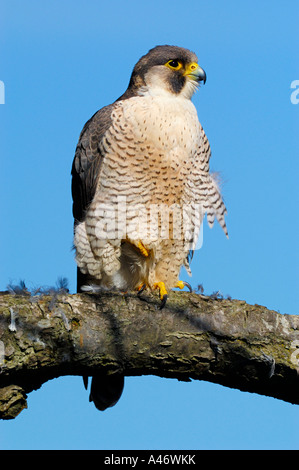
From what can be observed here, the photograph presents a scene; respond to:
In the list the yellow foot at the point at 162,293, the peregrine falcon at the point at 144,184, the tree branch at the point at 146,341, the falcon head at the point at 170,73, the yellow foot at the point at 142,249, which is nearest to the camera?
the tree branch at the point at 146,341

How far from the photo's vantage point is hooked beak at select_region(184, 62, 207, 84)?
4.81 m

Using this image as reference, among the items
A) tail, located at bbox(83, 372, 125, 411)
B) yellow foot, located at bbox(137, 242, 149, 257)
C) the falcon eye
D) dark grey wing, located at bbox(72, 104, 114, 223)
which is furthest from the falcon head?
tail, located at bbox(83, 372, 125, 411)

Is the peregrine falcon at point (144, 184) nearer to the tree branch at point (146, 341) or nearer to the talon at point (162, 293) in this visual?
the talon at point (162, 293)

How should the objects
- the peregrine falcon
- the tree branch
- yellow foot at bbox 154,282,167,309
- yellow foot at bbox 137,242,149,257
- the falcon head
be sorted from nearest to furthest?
the tree branch, yellow foot at bbox 154,282,167,309, the peregrine falcon, yellow foot at bbox 137,242,149,257, the falcon head

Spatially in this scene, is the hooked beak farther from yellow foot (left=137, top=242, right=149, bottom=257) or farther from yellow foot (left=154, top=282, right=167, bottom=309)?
yellow foot (left=154, top=282, right=167, bottom=309)

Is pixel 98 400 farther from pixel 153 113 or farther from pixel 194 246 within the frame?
pixel 153 113

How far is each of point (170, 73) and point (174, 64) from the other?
0.31ft

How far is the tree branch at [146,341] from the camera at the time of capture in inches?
134

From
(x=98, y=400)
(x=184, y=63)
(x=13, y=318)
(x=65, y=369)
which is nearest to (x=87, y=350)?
(x=65, y=369)

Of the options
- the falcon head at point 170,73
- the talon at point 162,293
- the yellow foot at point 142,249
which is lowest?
the talon at point 162,293

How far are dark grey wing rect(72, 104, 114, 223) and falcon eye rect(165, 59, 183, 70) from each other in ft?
1.82

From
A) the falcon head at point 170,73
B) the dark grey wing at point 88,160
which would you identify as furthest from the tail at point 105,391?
the falcon head at point 170,73

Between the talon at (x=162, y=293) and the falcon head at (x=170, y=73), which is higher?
the falcon head at (x=170, y=73)

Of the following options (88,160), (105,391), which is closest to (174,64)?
(88,160)
